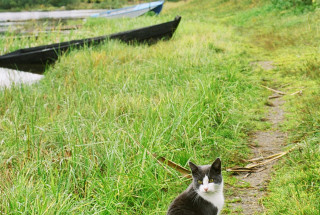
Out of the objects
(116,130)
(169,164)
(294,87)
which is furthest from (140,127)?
(294,87)

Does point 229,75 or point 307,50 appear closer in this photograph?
point 229,75

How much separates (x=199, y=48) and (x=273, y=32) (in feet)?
13.0

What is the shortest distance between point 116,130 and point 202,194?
138cm

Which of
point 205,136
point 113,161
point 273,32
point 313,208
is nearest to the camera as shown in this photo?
point 313,208

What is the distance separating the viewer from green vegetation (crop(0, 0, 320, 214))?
2.70 meters

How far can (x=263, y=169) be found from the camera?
10.9ft

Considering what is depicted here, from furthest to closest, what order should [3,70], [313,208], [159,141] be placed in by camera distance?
[3,70], [159,141], [313,208]

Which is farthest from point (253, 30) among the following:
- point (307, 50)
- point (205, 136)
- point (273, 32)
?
point (205, 136)

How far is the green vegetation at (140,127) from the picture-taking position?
270cm

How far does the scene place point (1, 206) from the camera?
8.10ft

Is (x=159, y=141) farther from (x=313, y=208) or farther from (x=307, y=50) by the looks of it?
(x=307, y=50)

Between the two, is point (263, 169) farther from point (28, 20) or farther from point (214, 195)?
point (28, 20)

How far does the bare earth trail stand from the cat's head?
2.05 ft

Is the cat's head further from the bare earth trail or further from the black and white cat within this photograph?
the bare earth trail
